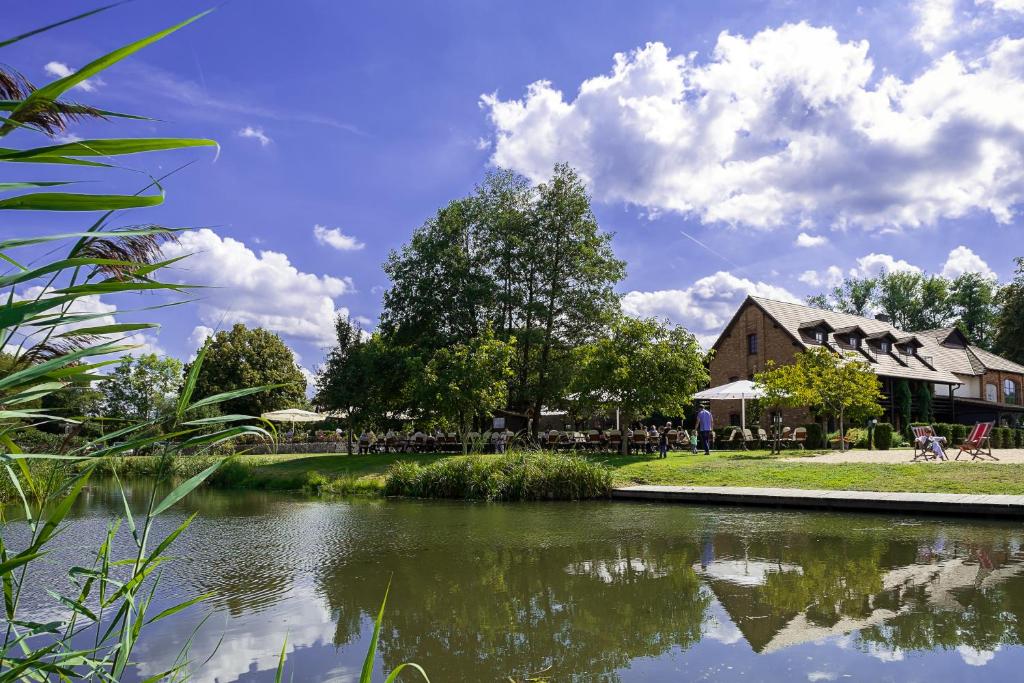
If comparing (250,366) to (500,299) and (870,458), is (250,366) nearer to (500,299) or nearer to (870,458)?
(500,299)

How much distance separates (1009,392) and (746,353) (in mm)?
19467

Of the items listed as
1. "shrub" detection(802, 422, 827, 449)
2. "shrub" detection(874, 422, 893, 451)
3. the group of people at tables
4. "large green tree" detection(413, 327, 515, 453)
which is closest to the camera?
"large green tree" detection(413, 327, 515, 453)

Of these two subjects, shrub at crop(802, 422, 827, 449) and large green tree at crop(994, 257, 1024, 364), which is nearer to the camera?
shrub at crop(802, 422, 827, 449)

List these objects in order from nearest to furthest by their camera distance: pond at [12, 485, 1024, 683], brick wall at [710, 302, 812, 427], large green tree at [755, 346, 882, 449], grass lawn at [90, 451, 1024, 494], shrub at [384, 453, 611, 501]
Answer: pond at [12, 485, 1024, 683]
grass lawn at [90, 451, 1024, 494]
shrub at [384, 453, 611, 501]
large green tree at [755, 346, 882, 449]
brick wall at [710, 302, 812, 427]

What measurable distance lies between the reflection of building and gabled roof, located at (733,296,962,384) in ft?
78.3

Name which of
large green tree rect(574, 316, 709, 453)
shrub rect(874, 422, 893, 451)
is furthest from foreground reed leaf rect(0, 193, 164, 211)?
shrub rect(874, 422, 893, 451)

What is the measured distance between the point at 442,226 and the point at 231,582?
23013 mm

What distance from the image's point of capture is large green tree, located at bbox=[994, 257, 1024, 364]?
44.6m

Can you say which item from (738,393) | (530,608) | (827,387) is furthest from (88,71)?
(738,393)

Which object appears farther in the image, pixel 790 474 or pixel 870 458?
pixel 870 458

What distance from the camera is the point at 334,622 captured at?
6.40m

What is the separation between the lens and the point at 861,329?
3412 cm

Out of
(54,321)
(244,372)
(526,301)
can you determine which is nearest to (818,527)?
(54,321)

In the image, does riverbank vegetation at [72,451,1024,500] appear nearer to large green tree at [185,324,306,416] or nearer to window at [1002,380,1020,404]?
large green tree at [185,324,306,416]
